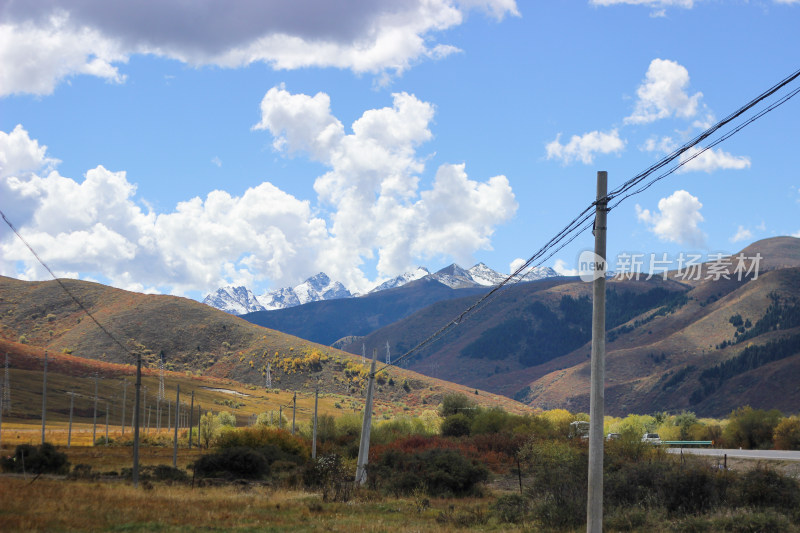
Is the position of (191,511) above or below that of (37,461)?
above

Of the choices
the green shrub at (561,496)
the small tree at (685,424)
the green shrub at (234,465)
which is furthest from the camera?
the small tree at (685,424)

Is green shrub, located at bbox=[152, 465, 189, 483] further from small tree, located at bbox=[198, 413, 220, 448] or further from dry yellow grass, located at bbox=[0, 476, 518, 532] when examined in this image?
small tree, located at bbox=[198, 413, 220, 448]

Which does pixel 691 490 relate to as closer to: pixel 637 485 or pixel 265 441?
pixel 637 485

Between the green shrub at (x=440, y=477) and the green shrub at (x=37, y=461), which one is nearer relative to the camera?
the green shrub at (x=440, y=477)

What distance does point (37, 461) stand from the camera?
1729 inches

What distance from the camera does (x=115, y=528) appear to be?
20.7 metres

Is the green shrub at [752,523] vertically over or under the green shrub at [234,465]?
over

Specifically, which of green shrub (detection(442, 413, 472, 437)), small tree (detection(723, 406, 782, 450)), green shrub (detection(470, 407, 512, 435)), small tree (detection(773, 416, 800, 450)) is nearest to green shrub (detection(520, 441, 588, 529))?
small tree (detection(773, 416, 800, 450))

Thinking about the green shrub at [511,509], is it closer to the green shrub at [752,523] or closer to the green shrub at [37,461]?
the green shrub at [752,523]

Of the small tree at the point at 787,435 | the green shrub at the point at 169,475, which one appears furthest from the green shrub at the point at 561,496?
the small tree at the point at 787,435

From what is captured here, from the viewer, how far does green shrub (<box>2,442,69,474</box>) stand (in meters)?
43.7

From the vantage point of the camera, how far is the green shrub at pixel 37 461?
143 ft

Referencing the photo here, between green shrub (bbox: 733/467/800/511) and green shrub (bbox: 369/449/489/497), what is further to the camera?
green shrub (bbox: 369/449/489/497)

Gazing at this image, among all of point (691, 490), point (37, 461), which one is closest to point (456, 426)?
point (37, 461)
